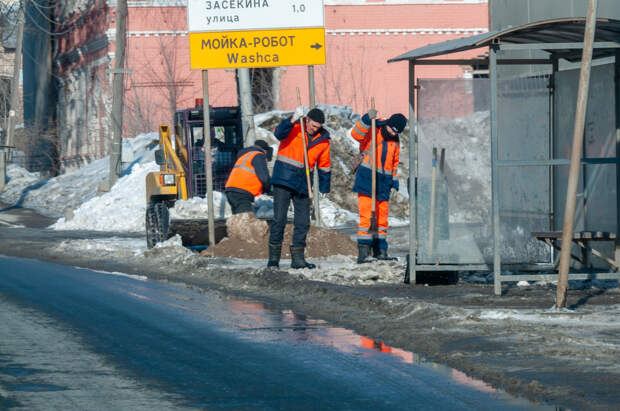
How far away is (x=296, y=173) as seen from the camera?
1359cm

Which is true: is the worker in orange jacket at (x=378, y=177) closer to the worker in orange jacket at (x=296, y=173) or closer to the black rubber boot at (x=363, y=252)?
the black rubber boot at (x=363, y=252)

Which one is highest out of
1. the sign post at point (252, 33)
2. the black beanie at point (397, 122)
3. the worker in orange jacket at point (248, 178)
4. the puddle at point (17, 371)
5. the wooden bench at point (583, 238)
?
the sign post at point (252, 33)

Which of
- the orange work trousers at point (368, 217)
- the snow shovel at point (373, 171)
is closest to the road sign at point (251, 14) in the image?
the snow shovel at point (373, 171)

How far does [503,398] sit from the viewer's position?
22.0ft

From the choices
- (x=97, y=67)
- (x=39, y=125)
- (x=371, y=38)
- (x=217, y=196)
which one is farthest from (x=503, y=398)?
(x=39, y=125)

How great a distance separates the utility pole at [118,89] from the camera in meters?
28.1

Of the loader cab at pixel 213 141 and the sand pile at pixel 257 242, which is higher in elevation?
the loader cab at pixel 213 141

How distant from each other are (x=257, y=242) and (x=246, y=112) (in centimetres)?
545

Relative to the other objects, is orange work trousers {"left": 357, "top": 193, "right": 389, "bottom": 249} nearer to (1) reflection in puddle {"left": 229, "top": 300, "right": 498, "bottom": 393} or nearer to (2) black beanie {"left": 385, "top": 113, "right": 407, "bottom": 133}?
(2) black beanie {"left": 385, "top": 113, "right": 407, "bottom": 133}

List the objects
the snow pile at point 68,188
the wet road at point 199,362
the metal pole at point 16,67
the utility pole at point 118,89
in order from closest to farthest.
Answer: the wet road at point 199,362, the utility pole at point 118,89, the snow pile at point 68,188, the metal pole at point 16,67

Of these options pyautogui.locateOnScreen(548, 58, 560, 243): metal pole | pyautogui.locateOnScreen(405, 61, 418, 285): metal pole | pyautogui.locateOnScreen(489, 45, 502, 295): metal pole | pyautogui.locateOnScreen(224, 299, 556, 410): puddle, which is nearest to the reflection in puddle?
pyautogui.locateOnScreen(224, 299, 556, 410): puddle

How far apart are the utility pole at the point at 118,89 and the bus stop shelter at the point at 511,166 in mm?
16772

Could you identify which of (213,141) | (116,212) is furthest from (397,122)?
(116,212)

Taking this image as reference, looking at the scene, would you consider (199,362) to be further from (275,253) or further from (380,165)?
(380,165)
